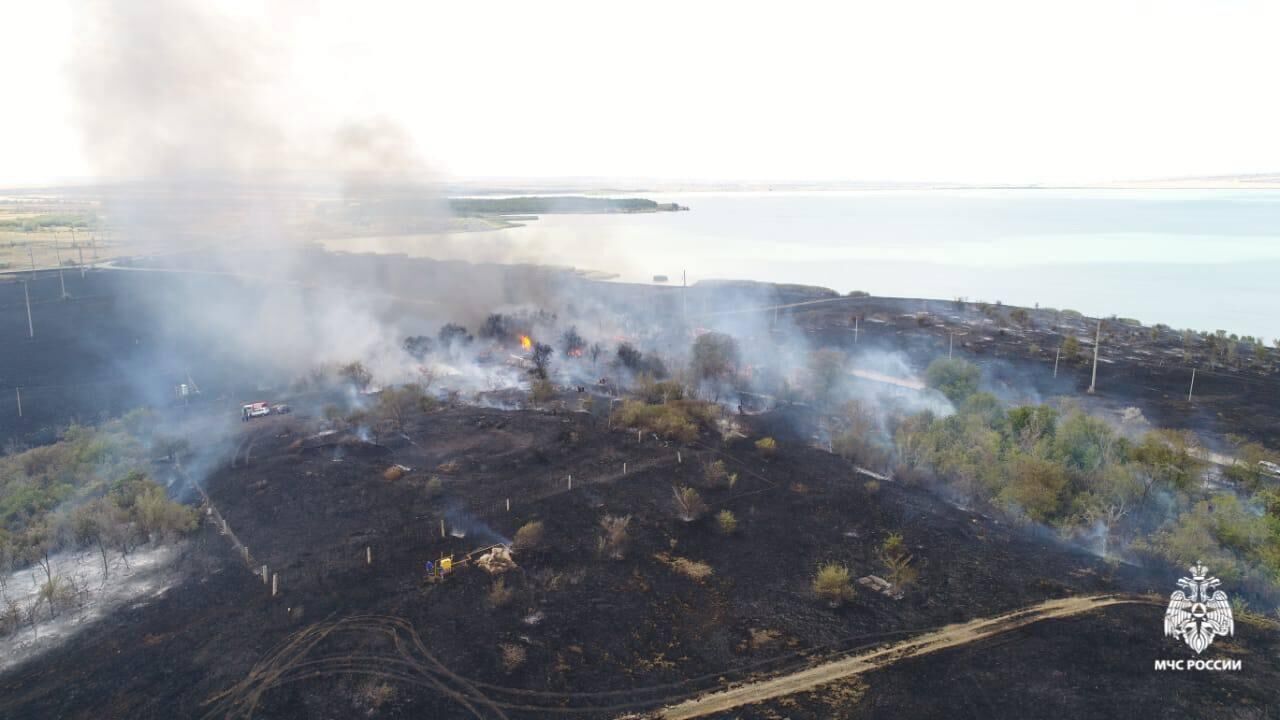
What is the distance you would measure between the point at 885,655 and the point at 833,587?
2.08 m

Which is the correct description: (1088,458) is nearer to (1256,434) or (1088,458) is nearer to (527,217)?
(1256,434)

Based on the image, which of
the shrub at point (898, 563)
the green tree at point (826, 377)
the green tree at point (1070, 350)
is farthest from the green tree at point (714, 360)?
the green tree at point (1070, 350)

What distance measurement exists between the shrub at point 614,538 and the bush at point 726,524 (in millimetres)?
2358

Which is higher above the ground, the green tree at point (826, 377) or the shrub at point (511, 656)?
the green tree at point (826, 377)

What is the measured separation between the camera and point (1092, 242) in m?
120

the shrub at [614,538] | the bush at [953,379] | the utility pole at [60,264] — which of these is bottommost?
the shrub at [614,538]

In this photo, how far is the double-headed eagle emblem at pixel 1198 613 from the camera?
14.1 metres

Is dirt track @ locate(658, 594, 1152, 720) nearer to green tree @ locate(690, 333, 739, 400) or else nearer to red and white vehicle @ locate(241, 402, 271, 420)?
green tree @ locate(690, 333, 739, 400)

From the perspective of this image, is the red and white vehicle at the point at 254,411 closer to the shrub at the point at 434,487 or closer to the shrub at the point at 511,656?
the shrub at the point at 434,487

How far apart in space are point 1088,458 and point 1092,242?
120 m

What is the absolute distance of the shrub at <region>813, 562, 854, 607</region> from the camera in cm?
1525

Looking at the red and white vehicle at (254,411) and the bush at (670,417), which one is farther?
the red and white vehicle at (254,411)

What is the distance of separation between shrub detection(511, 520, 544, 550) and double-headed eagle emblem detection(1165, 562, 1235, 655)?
13.0 meters

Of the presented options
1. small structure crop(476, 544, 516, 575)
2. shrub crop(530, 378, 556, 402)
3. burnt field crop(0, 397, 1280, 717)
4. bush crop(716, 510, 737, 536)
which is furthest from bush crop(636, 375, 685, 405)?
small structure crop(476, 544, 516, 575)
